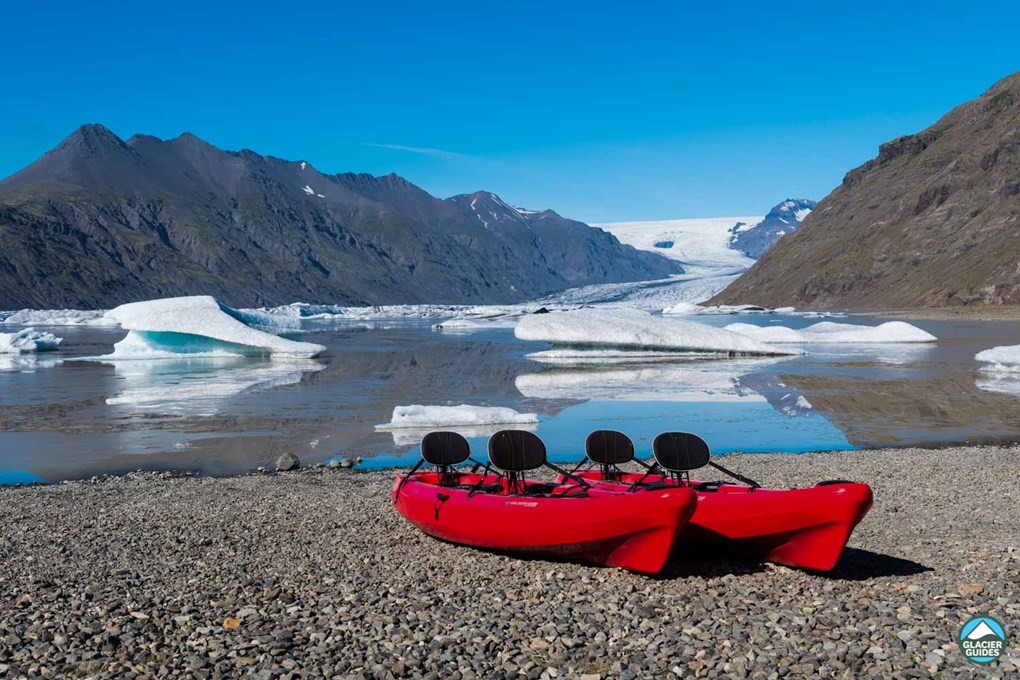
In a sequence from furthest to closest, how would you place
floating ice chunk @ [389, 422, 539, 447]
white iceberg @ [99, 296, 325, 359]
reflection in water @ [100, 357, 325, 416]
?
white iceberg @ [99, 296, 325, 359] < reflection in water @ [100, 357, 325, 416] < floating ice chunk @ [389, 422, 539, 447]

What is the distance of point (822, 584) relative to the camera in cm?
775

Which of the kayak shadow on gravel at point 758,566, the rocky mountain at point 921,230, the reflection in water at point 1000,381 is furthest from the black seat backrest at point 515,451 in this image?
Result: the rocky mountain at point 921,230

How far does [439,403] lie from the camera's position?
21.7 m

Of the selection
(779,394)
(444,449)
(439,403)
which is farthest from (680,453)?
(779,394)

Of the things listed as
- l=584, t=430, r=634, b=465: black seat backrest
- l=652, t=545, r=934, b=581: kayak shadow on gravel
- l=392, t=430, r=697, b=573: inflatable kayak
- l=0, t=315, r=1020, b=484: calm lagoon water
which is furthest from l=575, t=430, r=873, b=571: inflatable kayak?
l=0, t=315, r=1020, b=484: calm lagoon water

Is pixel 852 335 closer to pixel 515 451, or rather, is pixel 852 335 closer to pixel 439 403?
pixel 439 403

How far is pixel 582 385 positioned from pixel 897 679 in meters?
20.1

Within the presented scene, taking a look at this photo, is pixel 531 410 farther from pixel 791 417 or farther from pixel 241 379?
pixel 241 379

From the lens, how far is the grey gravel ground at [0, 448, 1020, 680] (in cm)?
602

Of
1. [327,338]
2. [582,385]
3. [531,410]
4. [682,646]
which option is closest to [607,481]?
[682,646]

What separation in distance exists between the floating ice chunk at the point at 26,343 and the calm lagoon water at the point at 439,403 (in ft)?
16.0

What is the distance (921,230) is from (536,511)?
106 m

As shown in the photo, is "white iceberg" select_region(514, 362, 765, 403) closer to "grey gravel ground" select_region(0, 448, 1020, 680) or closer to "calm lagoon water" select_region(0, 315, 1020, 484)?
"calm lagoon water" select_region(0, 315, 1020, 484)

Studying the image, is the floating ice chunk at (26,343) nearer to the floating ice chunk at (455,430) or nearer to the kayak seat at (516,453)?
the floating ice chunk at (455,430)
